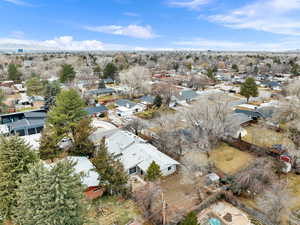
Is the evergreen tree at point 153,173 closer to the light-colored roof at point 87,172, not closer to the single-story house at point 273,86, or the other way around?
the light-colored roof at point 87,172

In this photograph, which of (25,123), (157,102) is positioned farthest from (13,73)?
(157,102)

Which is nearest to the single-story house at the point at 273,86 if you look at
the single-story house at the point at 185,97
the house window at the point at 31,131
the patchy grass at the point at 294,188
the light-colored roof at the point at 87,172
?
the single-story house at the point at 185,97

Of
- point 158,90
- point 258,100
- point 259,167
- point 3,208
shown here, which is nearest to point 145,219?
point 3,208

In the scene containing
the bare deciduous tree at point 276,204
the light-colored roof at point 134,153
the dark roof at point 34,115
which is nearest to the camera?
the bare deciduous tree at point 276,204

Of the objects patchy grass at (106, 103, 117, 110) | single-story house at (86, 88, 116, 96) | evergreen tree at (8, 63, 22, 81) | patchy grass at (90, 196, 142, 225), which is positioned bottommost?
patchy grass at (90, 196, 142, 225)

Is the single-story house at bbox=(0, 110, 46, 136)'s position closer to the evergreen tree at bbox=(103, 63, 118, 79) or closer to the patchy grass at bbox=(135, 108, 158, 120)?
the patchy grass at bbox=(135, 108, 158, 120)

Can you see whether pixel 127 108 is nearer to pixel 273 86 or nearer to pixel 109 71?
pixel 109 71

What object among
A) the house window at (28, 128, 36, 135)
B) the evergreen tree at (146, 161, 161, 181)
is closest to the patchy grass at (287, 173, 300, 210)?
the evergreen tree at (146, 161, 161, 181)
